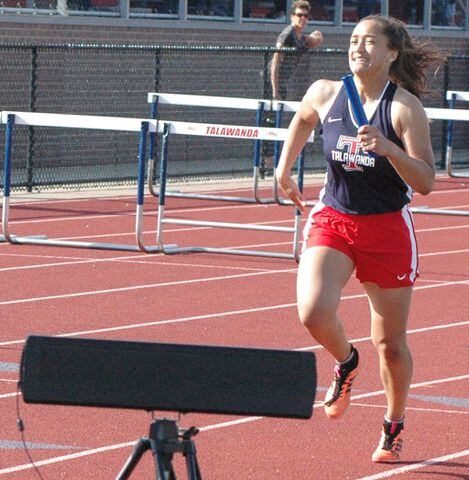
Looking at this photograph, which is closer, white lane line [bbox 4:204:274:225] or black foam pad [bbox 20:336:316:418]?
black foam pad [bbox 20:336:316:418]

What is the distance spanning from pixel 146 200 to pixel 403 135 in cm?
1094

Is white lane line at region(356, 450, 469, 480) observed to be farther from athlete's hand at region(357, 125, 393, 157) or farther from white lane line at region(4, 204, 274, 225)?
white lane line at region(4, 204, 274, 225)

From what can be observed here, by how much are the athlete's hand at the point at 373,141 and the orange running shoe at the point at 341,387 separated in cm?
119

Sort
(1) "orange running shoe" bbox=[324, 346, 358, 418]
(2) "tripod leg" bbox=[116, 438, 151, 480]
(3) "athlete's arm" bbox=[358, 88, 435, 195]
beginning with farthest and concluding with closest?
(1) "orange running shoe" bbox=[324, 346, 358, 418]
(3) "athlete's arm" bbox=[358, 88, 435, 195]
(2) "tripod leg" bbox=[116, 438, 151, 480]

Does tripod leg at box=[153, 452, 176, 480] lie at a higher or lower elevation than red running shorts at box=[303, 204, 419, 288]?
lower

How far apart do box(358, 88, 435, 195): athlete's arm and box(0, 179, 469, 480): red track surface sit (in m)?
1.31

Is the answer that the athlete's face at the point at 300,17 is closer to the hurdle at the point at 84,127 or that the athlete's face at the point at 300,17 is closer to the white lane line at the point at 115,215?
the white lane line at the point at 115,215

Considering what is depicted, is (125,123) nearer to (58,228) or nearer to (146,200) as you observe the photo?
(58,228)

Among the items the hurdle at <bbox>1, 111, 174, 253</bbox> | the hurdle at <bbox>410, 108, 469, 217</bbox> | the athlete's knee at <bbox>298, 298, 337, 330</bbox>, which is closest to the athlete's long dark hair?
the athlete's knee at <bbox>298, 298, 337, 330</bbox>

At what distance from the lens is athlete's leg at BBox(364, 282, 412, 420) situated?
6383 mm

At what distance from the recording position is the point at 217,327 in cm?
968

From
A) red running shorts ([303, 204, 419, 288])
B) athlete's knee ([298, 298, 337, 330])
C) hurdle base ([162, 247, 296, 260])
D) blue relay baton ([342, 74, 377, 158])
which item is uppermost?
blue relay baton ([342, 74, 377, 158])

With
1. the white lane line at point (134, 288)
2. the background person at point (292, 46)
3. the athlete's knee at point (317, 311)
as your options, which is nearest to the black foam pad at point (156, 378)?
the athlete's knee at point (317, 311)

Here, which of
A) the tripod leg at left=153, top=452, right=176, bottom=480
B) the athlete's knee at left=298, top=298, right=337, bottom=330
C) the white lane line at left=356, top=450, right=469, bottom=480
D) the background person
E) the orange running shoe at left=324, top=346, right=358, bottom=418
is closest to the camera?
the tripod leg at left=153, top=452, right=176, bottom=480
